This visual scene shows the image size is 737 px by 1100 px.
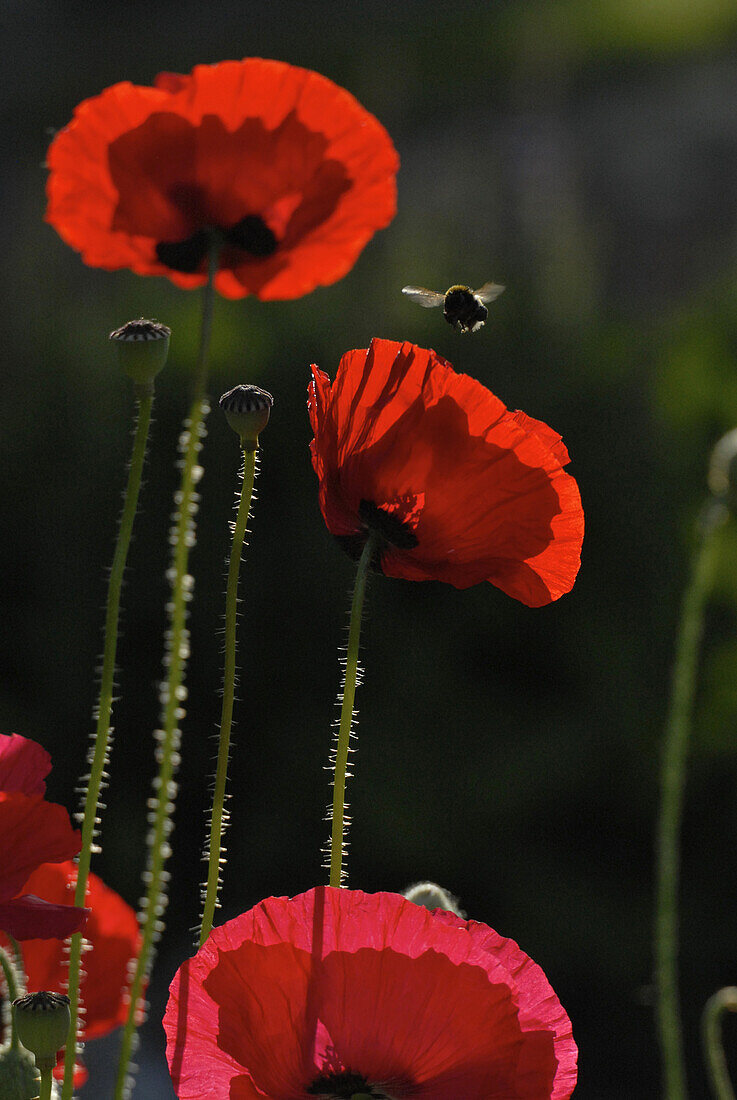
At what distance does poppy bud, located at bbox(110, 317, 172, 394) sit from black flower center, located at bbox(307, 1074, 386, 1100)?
180 millimetres

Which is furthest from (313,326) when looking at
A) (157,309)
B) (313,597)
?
(313,597)

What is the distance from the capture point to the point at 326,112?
1.30ft

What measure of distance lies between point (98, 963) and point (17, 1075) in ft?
0.40

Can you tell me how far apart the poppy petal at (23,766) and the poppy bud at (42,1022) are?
51mm

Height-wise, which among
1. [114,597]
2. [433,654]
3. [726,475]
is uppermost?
[433,654]

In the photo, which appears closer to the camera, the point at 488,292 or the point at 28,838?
the point at 28,838

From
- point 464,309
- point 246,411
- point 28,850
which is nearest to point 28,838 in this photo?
point 28,850

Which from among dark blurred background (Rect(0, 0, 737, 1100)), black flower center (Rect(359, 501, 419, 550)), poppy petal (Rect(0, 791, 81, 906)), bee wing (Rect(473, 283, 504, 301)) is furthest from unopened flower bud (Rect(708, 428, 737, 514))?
dark blurred background (Rect(0, 0, 737, 1100))

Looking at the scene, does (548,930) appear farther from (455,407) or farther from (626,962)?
(455,407)

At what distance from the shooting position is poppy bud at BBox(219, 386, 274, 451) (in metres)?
0.35

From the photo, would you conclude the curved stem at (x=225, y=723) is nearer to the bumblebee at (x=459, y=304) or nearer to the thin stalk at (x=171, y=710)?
the thin stalk at (x=171, y=710)

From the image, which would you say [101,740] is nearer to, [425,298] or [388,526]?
[388,526]

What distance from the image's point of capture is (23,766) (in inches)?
13.4

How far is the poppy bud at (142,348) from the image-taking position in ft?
1.13
